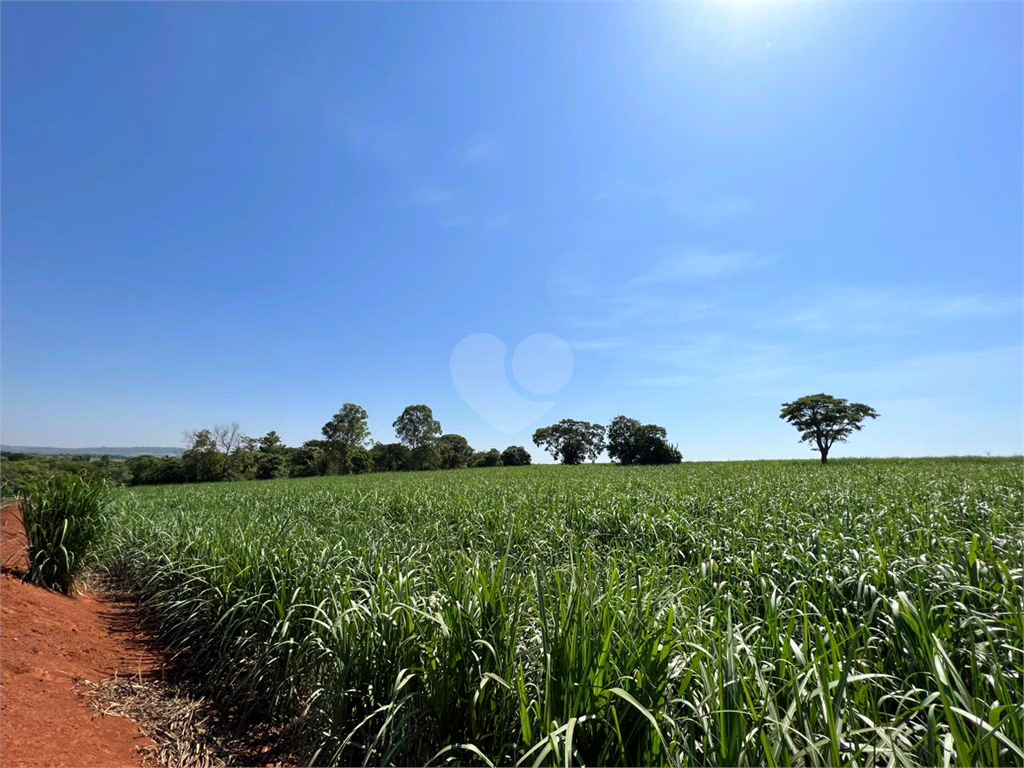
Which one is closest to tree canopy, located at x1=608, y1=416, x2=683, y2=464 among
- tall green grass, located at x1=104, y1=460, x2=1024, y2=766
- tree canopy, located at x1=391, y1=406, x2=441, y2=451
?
tree canopy, located at x1=391, y1=406, x2=441, y2=451

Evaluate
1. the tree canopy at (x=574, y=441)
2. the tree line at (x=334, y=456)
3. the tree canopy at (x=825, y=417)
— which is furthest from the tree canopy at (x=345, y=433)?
the tree canopy at (x=825, y=417)

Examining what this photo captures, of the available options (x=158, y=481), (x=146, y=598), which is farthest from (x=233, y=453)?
(x=146, y=598)

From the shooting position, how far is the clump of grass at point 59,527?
5012 mm

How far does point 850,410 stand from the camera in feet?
149

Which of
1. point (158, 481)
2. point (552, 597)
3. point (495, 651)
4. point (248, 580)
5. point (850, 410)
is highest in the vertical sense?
point (850, 410)

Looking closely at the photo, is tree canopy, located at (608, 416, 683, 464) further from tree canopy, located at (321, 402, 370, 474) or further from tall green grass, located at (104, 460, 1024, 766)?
tall green grass, located at (104, 460, 1024, 766)

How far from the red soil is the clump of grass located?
0.25 meters

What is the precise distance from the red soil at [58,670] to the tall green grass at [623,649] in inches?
18.9

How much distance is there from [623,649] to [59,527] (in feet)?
21.6

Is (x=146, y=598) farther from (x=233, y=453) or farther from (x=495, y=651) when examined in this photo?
(x=233, y=453)

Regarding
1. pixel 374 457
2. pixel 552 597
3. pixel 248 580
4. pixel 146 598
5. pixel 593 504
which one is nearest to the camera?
pixel 552 597

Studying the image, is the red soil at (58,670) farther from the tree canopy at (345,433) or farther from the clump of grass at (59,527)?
the tree canopy at (345,433)

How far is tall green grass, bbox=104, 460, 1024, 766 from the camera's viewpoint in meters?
1.75

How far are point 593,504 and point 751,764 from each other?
7092 mm
